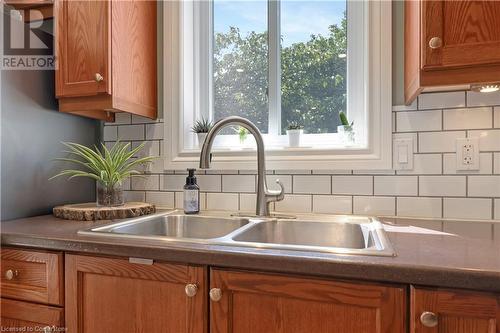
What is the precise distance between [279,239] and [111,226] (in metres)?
0.61

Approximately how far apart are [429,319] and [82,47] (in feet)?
5.00

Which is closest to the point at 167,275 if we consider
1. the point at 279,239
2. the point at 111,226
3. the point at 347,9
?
the point at 111,226

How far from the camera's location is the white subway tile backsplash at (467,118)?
1.24 meters

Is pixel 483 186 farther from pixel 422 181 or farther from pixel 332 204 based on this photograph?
pixel 332 204

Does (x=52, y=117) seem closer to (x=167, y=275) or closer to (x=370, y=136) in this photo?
(x=167, y=275)

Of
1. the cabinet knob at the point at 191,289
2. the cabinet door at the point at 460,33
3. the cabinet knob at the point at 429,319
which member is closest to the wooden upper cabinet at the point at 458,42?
the cabinet door at the point at 460,33

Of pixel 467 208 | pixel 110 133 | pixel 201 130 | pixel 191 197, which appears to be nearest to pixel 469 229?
pixel 467 208

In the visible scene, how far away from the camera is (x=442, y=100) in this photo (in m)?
1.29

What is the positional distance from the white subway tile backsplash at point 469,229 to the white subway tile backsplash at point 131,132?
1396 millimetres

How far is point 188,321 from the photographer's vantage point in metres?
0.87

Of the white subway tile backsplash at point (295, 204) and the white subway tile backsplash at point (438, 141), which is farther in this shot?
the white subway tile backsplash at point (295, 204)

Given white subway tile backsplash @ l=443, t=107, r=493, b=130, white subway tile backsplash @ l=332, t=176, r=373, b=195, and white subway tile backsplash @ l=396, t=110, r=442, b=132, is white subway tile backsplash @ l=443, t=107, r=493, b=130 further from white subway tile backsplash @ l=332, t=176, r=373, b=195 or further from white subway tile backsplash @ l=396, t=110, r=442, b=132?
white subway tile backsplash @ l=332, t=176, r=373, b=195

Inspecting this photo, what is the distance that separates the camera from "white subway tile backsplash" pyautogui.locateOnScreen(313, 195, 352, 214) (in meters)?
1.40

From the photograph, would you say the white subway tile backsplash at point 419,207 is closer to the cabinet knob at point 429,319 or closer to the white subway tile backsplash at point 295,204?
the white subway tile backsplash at point 295,204
